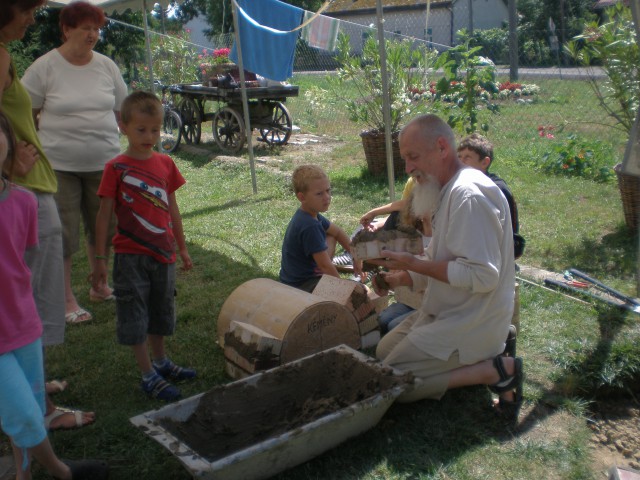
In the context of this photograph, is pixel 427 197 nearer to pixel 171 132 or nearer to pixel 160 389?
pixel 160 389

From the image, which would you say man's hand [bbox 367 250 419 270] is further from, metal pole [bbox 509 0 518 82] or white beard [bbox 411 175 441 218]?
metal pole [bbox 509 0 518 82]

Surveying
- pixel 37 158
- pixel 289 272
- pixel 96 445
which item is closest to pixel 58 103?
pixel 37 158

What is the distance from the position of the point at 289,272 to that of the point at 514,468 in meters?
1.84

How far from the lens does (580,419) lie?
3.14 m

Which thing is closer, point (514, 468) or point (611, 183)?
point (514, 468)

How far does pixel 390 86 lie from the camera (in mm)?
8273

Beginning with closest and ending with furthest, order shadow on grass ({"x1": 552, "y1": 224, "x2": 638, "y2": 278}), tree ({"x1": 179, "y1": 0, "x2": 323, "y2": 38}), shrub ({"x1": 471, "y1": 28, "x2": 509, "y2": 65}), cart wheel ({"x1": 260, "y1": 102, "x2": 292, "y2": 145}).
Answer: shadow on grass ({"x1": 552, "y1": 224, "x2": 638, "y2": 278}) → cart wheel ({"x1": 260, "y1": 102, "x2": 292, "y2": 145}) → shrub ({"x1": 471, "y1": 28, "x2": 509, "y2": 65}) → tree ({"x1": 179, "y1": 0, "x2": 323, "y2": 38})

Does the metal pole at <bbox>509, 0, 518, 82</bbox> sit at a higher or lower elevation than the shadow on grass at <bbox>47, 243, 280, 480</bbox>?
higher

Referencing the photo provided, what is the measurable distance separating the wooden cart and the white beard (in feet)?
24.4

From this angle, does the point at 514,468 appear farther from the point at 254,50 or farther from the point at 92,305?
the point at 254,50

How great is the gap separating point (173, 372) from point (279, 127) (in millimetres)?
7734

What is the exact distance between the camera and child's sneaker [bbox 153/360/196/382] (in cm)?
347

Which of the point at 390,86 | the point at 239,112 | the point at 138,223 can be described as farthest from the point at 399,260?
the point at 239,112

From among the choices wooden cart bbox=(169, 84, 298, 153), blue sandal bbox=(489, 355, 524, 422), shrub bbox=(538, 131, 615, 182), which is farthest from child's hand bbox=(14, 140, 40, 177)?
wooden cart bbox=(169, 84, 298, 153)
